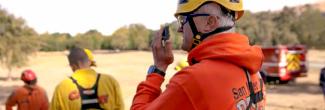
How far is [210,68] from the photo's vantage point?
2.05 metres

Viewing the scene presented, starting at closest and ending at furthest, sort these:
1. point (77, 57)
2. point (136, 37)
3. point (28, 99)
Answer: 1. point (77, 57)
2. point (28, 99)
3. point (136, 37)

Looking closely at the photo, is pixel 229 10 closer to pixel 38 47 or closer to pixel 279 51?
pixel 279 51

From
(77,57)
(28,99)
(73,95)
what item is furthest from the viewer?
(28,99)

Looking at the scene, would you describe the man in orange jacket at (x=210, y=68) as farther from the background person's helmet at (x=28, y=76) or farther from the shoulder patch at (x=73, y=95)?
the background person's helmet at (x=28, y=76)

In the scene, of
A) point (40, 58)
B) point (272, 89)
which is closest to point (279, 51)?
point (272, 89)

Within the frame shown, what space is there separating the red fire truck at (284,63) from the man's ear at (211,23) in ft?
71.0

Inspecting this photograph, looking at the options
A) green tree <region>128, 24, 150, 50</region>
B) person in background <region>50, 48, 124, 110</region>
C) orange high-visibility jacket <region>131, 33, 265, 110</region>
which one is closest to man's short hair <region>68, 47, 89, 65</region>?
person in background <region>50, 48, 124, 110</region>

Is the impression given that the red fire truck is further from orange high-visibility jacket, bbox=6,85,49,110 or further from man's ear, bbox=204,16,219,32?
man's ear, bbox=204,16,219,32

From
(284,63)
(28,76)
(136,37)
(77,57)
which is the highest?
(77,57)

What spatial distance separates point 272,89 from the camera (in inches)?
885

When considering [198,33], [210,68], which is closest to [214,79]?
[210,68]

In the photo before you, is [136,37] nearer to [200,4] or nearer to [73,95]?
[73,95]

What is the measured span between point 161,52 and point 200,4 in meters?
0.37

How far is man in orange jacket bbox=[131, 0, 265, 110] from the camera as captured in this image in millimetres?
2016
